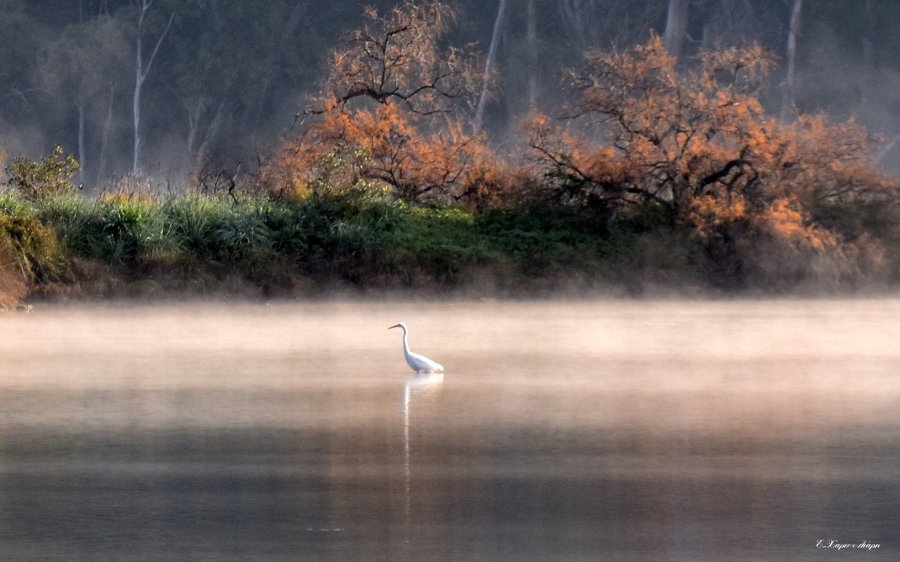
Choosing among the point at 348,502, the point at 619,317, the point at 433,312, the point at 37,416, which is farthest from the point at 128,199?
the point at 348,502

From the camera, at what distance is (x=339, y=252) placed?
80.2 feet

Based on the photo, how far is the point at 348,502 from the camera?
313 inches

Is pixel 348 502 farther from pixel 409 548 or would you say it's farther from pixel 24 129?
pixel 24 129

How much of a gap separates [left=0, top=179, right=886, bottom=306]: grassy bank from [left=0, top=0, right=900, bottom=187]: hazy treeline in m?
24.4

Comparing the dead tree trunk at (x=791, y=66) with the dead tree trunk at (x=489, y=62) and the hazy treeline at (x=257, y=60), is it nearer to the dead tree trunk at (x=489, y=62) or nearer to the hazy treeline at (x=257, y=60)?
the hazy treeline at (x=257, y=60)

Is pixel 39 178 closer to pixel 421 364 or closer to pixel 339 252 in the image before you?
pixel 339 252

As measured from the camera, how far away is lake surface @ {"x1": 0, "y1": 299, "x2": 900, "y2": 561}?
282 inches

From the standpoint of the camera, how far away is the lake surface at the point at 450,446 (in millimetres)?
7168

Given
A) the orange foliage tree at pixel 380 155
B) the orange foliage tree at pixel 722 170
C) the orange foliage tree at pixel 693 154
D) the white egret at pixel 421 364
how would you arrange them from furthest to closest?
the orange foliage tree at pixel 380 155 < the orange foliage tree at pixel 693 154 < the orange foliage tree at pixel 722 170 < the white egret at pixel 421 364

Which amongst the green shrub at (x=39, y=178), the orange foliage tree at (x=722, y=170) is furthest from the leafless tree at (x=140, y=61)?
the orange foliage tree at (x=722, y=170)

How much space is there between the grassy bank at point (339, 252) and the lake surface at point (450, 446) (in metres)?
5.22

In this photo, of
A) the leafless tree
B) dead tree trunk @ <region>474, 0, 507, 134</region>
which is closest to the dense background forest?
dead tree trunk @ <region>474, 0, 507, 134</region>

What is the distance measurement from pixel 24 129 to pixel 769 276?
115ft

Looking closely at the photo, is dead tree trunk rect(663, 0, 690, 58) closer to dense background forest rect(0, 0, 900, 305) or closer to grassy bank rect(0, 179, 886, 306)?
dense background forest rect(0, 0, 900, 305)
